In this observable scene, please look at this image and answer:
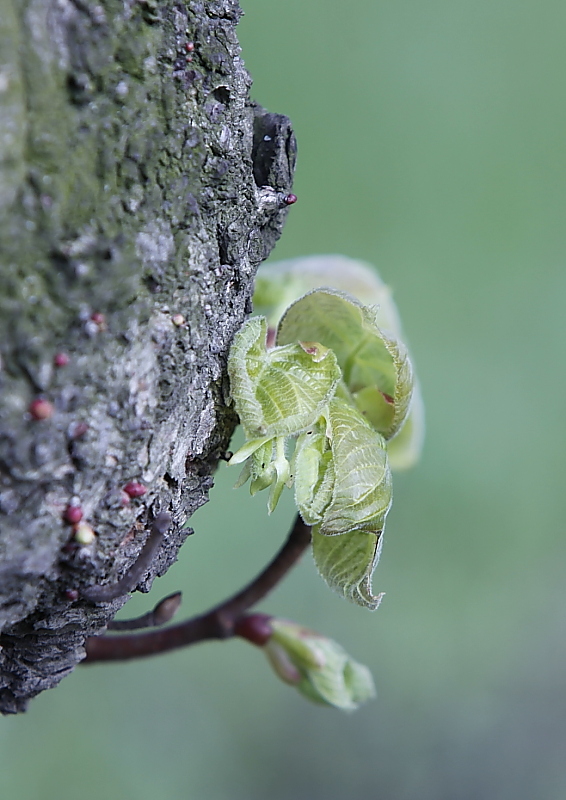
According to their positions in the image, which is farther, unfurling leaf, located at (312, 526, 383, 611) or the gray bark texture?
unfurling leaf, located at (312, 526, 383, 611)

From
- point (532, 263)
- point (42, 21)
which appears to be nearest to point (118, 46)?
point (42, 21)

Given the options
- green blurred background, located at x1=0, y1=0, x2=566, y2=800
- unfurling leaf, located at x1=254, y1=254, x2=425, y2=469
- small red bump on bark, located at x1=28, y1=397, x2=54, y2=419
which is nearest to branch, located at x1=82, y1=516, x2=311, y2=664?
unfurling leaf, located at x1=254, y1=254, x2=425, y2=469

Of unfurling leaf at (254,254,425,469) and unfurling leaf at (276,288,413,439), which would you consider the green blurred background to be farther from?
unfurling leaf at (276,288,413,439)

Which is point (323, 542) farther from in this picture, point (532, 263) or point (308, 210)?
point (532, 263)

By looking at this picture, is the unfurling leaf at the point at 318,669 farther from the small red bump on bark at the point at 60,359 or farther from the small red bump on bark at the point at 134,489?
the small red bump on bark at the point at 60,359

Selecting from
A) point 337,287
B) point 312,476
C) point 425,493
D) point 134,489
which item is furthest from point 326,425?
point 425,493

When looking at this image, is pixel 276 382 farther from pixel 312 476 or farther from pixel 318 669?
pixel 318 669

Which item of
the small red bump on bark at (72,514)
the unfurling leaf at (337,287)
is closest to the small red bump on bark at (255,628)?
the unfurling leaf at (337,287)
